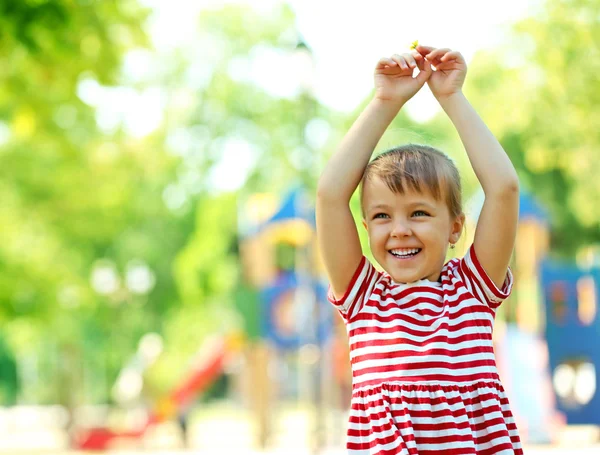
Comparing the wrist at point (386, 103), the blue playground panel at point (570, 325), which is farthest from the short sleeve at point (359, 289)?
the blue playground panel at point (570, 325)

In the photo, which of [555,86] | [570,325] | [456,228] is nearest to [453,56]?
[456,228]

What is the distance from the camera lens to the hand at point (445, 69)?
264cm

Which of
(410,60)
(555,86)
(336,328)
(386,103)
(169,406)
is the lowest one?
(169,406)

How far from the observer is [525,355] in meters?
15.5

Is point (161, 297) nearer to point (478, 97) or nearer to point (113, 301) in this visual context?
point (113, 301)

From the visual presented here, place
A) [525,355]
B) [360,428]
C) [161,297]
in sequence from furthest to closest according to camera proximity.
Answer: [161,297] < [525,355] < [360,428]

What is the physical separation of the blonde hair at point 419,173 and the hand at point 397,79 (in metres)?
0.14

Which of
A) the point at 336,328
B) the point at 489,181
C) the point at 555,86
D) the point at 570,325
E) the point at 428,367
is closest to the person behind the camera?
the point at 428,367

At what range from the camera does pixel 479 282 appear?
255cm

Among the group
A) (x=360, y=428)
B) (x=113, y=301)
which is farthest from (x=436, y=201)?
(x=113, y=301)

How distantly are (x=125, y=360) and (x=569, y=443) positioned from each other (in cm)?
2298

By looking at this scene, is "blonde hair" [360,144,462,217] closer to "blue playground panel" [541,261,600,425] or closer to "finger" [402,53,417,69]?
"finger" [402,53,417,69]

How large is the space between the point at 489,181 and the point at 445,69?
0.33m

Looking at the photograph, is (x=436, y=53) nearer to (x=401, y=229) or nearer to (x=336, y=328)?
(x=401, y=229)
